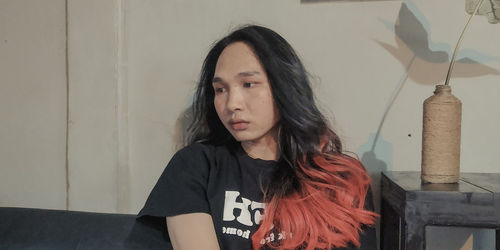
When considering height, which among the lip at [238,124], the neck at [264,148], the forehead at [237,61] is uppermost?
the forehead at [237,61]

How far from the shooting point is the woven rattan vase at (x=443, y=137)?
2.96 feet

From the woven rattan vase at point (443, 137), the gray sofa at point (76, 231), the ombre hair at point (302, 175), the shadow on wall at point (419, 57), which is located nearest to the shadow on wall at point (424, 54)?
the shadow on wall at point (419, 57)

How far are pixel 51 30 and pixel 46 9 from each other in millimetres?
78

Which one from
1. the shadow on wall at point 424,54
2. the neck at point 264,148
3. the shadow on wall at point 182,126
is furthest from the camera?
the shadow on wall at point 182,126

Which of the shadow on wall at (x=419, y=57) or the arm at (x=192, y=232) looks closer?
the arm at (x=192, y=232)

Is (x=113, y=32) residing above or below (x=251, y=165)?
above

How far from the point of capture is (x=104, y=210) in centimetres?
131

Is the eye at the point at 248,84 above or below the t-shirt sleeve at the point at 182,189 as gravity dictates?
above

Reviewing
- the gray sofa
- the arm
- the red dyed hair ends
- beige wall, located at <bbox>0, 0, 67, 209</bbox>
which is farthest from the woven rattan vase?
beige wall, located at <bbox>0, 0, 67, 209</bbox>

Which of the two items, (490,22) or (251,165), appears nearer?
(251,165)

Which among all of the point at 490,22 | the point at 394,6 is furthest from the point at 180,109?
the point at 490,22

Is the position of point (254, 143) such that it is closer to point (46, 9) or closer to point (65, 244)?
point (65, 244)

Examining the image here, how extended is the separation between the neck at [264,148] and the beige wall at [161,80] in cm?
29

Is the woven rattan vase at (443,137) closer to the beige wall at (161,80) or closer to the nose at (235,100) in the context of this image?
the beige wall at (161,80)
